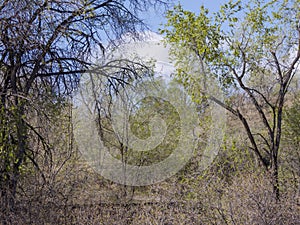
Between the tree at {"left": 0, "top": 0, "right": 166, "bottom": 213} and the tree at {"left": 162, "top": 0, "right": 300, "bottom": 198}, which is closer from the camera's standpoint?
the tree at {"left": 0, "top": 0, "right": 166, "bottom": 213}

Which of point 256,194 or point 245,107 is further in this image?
point 245,107

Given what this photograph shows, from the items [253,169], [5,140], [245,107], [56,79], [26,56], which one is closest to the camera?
[5,140]

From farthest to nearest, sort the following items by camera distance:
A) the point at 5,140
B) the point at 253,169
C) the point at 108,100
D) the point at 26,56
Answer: the point at 253,169 → the point at 108,100 → the point at 26,56 → the point at 5,140

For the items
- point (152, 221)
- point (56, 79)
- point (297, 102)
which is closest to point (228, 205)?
point (152, 221)

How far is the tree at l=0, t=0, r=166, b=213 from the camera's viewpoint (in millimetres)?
4270

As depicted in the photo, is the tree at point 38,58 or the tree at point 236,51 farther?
the tree at point 236,51

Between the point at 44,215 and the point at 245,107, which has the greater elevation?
the point at 245,107

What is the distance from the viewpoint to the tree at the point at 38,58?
14.0 feet

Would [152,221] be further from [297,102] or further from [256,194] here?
[297,102]

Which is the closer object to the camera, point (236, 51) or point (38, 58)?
point (38, 58)

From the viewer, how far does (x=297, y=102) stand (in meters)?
10.6

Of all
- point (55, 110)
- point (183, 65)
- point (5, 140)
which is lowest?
point (5, 140)

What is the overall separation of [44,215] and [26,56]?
2.04 meters

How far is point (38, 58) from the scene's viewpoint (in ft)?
16.1
